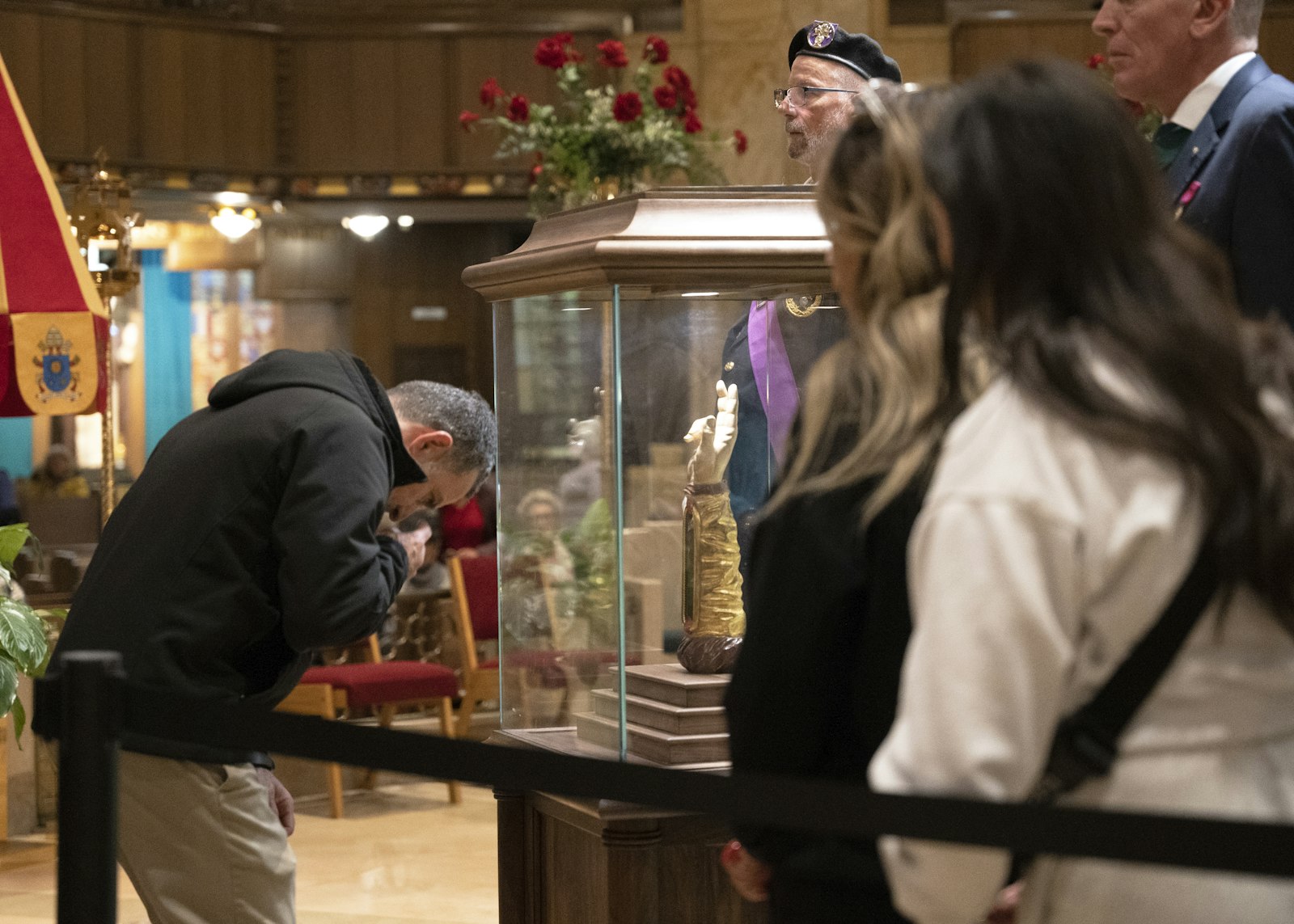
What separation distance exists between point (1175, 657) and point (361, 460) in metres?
1.64

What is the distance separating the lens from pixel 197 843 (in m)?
2.63

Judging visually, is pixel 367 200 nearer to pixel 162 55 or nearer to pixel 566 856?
pixel 162 55

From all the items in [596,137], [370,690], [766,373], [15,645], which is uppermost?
[596,137]

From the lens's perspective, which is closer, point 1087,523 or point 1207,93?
point 1087,523

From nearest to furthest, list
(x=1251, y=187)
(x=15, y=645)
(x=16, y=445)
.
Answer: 1. (x=1251, y=187)
2. (x=15, y=645)
3. (x=16, y=445)

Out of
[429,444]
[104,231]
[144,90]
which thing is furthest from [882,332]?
[144,90]

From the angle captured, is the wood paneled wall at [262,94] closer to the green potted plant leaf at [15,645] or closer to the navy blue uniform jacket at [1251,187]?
the green potted plant leaf at [15,645]

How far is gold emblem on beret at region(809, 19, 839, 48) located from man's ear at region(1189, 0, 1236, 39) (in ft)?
3.85

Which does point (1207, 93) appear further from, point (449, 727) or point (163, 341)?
point (163, 341)

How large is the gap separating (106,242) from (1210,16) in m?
5.18

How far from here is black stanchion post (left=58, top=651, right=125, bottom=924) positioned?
1.77 metres

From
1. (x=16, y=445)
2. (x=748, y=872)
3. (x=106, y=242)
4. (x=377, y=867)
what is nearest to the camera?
(x=748, y=872)

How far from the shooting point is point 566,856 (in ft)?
9.14

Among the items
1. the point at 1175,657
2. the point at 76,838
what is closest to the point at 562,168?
the point at 76,838
